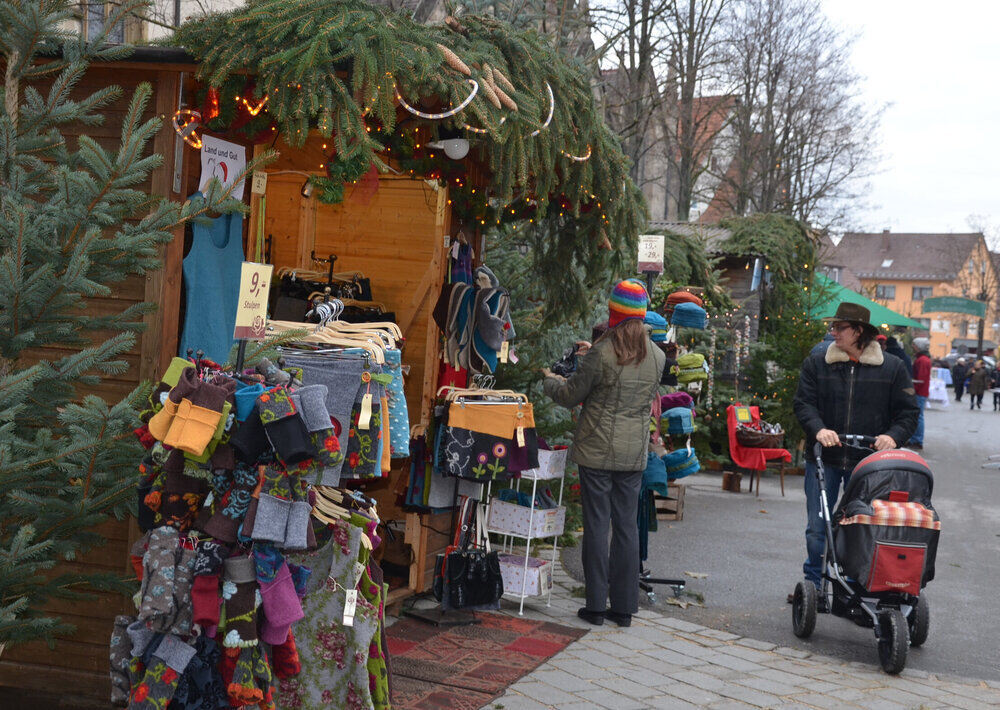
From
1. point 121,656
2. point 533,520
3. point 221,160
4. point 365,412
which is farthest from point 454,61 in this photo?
point 121,656

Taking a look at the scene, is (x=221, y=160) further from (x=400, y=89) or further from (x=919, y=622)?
(x=919, y=622)

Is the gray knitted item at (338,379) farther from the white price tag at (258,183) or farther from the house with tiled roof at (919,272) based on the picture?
the house with tiled roof at (919,272)

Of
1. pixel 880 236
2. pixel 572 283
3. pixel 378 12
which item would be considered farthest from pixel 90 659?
pixel 880 236

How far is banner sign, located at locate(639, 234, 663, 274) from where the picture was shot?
23.2ft

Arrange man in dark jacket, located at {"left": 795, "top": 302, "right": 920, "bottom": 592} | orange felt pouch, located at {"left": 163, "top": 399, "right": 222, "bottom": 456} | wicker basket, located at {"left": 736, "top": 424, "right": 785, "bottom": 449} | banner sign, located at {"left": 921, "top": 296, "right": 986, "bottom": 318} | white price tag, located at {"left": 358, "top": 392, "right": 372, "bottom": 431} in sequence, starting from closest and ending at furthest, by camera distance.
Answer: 1. orange felt pouch, located at {"left": 163, "top": 399, "right": 222, "bottom": 456}
2. white price tag, located at {"left": 358, "top": 392, "right": 372, "bottom": 431}
3. man in dark jacket, located at {"left": 795, "top": 302, "right": 920, "bottom": 592}
4. wicker basket, located at {"left": 736, "top": 424, "right": 785, "bottom": 449}
5. banner sign, located at {"left": 921, "top": 296, "right": 986, "bottom": 318}

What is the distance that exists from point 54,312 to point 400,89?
2095 mm

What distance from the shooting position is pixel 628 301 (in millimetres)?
6207

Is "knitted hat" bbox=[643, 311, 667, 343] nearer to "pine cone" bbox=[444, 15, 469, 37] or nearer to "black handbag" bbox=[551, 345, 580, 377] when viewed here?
"black handbag" bbox=[551, 345, 580, 377]

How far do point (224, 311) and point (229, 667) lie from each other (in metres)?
2.23

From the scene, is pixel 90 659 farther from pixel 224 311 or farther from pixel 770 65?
pixel 770 65

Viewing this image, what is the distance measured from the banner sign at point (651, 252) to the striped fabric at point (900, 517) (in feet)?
7.53

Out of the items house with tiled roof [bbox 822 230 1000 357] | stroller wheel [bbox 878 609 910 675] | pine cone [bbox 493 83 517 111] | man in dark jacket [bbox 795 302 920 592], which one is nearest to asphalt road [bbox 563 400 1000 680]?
stroller wheel [bbox 878 609 910 675]

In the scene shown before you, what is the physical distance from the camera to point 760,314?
17.4 metres

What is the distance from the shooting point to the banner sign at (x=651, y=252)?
708 cm
